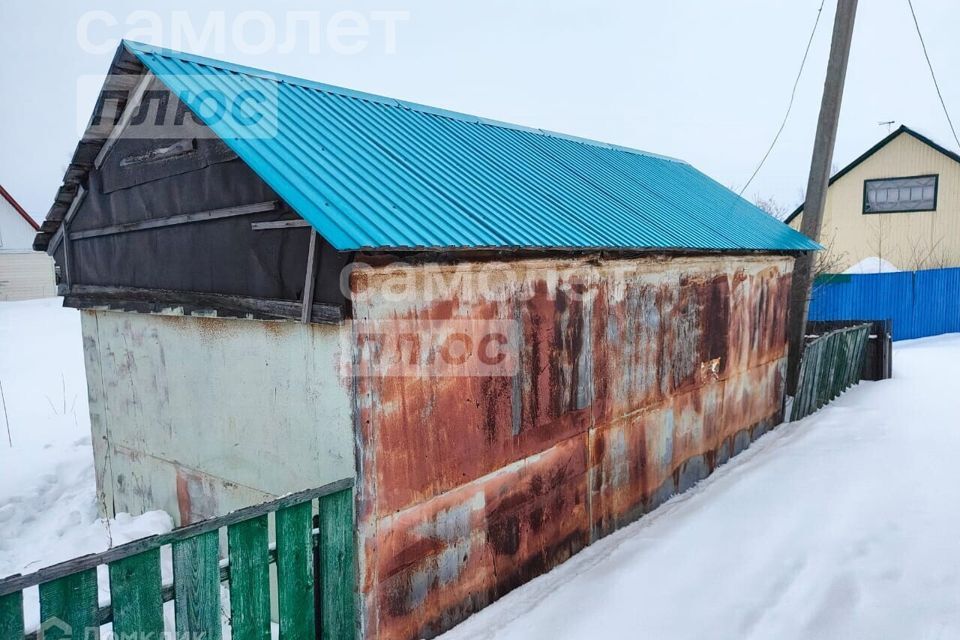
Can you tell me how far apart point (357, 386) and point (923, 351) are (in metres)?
17.7

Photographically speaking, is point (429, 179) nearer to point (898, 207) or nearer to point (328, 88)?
point (328, 88)

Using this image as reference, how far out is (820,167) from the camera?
10609 millimetres

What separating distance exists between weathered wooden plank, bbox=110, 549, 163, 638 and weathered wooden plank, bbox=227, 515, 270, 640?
44 cm

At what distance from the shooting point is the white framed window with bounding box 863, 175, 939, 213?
21.7 m

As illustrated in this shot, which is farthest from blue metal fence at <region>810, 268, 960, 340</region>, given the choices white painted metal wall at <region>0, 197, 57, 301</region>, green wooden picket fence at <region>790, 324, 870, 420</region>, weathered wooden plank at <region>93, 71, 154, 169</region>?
white painted metal wall at <region>0, 197, 57, 301</region>

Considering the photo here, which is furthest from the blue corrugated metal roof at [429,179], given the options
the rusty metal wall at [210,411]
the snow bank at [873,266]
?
the snow bank at [873,266]

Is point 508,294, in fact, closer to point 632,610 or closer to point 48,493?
point 632,610

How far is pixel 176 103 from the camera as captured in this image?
212 inches

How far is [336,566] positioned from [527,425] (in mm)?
2121

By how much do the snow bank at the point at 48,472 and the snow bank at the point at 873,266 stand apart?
24.7m

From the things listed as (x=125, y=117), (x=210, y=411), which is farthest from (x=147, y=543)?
A: (x=125, y=117)

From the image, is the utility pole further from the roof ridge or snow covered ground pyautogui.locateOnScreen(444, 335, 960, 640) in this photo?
the roof ridge

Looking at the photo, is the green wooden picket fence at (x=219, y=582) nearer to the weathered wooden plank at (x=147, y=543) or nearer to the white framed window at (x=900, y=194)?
the weathered wooden plank at (x=147, y=543)

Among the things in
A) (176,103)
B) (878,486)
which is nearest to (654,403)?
(878,486)
